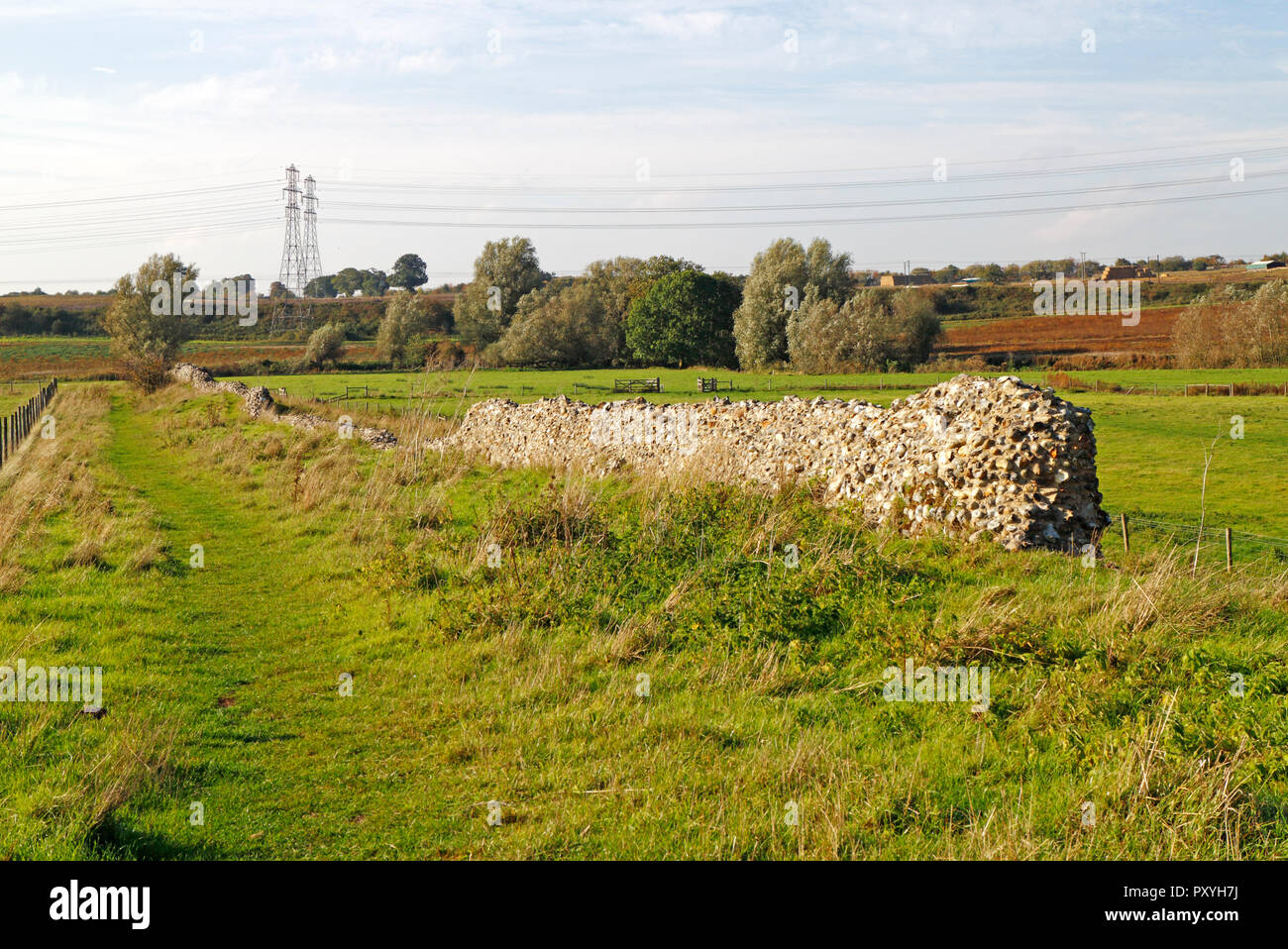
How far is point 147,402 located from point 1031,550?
172 feet

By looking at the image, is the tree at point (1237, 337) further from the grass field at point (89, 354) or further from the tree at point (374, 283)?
the tree at point (374, 283)

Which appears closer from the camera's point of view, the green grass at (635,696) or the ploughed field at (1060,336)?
the green grass at (635,696)

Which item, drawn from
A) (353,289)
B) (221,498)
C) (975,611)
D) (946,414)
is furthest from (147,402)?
(353,289)

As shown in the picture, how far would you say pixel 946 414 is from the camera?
15.1m

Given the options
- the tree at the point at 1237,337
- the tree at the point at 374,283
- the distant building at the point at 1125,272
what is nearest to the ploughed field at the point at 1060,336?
the tree at the point at 1237,337

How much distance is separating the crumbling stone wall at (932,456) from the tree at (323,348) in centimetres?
7051

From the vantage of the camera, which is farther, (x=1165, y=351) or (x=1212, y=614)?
(x=1165, y=351)

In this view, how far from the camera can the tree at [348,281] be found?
627 feet

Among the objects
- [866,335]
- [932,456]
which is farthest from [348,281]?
[932,456]

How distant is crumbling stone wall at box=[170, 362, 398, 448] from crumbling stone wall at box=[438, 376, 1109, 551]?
401 inches

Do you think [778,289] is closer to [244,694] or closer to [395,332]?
[395,332]

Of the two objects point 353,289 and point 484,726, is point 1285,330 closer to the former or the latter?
point 484,726

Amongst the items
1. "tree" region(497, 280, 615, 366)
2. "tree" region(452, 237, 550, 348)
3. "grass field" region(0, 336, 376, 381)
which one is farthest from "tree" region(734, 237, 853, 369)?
"grass field" region(0, 336, 376, 381)
